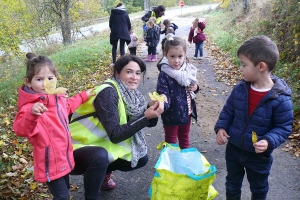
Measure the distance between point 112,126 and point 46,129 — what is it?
1.94 ft

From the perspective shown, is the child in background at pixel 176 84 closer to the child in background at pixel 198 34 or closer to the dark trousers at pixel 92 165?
the dark trousers at pixel 92 165

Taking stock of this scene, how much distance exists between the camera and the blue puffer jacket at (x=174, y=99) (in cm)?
319

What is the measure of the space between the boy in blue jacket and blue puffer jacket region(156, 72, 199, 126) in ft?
2.36

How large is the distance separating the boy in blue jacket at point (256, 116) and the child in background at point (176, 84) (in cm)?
73

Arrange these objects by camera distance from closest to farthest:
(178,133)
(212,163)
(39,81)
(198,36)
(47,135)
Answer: (47,135)
(39,81)
(178,133)
(212,163)
(198,36)

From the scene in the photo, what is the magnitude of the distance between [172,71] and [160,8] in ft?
26.6

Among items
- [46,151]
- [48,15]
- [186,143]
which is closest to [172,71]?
[186,143]

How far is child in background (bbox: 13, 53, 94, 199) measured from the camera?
2.12 m

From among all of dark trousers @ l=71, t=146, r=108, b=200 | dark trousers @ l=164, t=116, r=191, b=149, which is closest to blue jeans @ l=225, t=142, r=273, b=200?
dark trousers @ l=164, t=116, r=191, b=149

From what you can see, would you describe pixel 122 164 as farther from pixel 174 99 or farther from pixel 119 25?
pixel 119 25

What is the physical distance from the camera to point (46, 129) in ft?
7.22

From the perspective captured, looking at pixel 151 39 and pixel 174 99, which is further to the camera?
pixel 151 39

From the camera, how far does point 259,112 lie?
227cm

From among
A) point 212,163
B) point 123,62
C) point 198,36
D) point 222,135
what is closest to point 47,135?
point 123,62
